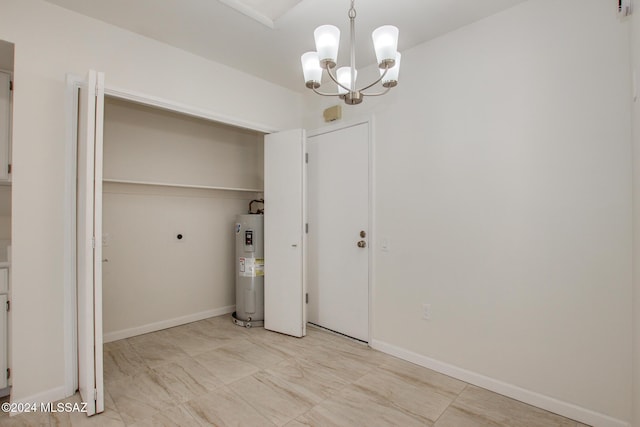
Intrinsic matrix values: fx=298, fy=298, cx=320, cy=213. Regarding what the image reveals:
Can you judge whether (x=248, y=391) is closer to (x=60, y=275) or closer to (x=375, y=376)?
(x=375, y=376)

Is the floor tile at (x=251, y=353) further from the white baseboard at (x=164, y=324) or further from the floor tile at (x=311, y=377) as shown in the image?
the white baseboard at (x=164, y=324)

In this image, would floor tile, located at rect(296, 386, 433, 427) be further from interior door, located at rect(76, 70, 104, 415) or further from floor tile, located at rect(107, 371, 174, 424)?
interior door, located at rect(76, 70, 104, 415)

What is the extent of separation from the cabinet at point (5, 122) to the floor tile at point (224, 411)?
81.5 inches

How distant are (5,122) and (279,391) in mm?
2755

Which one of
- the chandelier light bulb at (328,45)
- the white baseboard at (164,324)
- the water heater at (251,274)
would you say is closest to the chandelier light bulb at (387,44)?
the chandelier light bulb at (328,45)

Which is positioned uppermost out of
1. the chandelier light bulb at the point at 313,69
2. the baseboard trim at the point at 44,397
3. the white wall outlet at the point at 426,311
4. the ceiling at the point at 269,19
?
the ceiling at the point at 269,19

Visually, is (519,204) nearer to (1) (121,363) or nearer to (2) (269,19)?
(2) (269,19)

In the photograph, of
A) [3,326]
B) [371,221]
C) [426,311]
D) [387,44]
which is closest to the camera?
[387,44]

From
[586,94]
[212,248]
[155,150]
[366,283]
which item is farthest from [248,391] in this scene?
[586,94]

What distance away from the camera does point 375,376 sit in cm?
238

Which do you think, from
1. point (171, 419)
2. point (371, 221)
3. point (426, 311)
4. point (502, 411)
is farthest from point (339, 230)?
point (171, 419)

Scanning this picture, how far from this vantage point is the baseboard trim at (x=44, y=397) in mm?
1952

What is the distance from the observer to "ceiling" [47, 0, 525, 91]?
2115 millimetres

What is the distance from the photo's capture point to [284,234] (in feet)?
10.6
